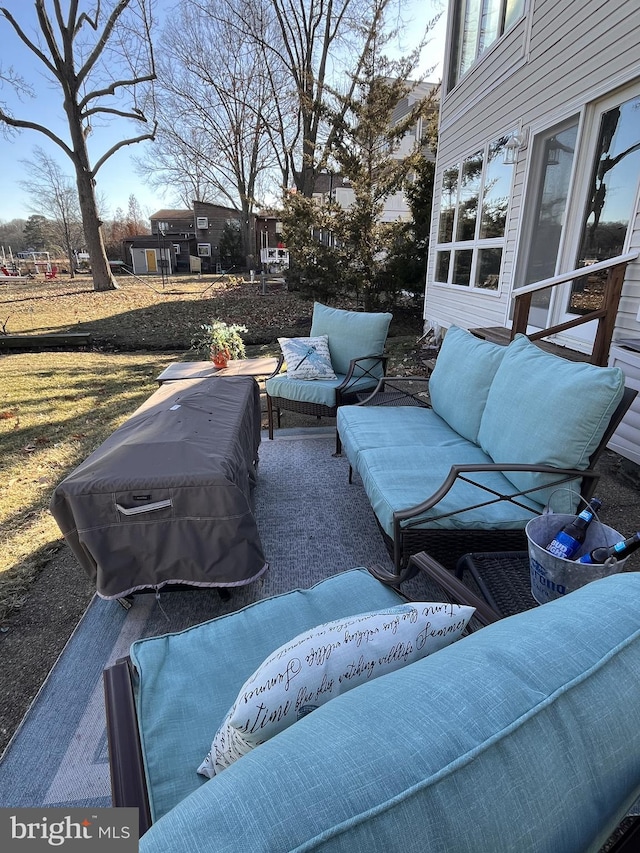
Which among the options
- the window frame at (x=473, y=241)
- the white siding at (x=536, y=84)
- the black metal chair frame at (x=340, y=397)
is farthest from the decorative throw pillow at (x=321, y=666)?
the window frame at (x=473, y=241)

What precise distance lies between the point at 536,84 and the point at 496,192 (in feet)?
3.89

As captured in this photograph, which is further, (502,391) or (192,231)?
(192,231)

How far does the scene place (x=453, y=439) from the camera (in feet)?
9.13

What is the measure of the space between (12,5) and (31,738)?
19.3 metres

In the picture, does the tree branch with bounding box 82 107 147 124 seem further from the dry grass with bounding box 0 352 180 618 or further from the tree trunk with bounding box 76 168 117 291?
the dry grass with bounding box 0 352 180 618

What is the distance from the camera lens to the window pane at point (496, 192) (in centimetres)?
549

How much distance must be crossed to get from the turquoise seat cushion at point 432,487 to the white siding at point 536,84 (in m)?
2.19

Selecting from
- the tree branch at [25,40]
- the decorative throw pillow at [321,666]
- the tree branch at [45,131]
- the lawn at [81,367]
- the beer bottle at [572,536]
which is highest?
the tree branch at [25,40]

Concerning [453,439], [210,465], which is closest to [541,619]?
[210,465]

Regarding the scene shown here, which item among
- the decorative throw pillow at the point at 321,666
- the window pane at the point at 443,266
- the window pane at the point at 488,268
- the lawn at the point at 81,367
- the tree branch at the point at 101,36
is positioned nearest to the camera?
the decorative throw pillow at the point at 321,666

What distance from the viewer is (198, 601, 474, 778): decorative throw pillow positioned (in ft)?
2.63

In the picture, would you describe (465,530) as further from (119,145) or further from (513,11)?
(119,145)

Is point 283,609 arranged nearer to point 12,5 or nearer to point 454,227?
point 454,227

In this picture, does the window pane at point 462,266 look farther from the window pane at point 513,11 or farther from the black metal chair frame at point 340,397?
the black metal chair frame at point 340,397
